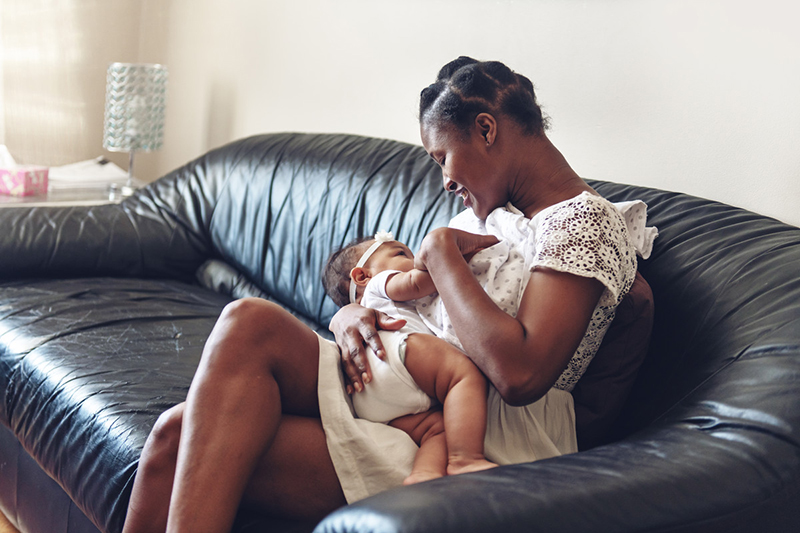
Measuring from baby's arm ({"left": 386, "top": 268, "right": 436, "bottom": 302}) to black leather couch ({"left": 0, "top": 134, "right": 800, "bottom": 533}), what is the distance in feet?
1.38

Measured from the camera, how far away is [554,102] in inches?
74.4

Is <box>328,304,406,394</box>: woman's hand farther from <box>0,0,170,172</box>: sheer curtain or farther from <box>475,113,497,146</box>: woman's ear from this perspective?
<box>0,0,170,172</box>: sheer curtain

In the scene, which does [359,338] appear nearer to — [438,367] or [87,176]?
[438,367]

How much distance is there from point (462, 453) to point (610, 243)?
40 cm

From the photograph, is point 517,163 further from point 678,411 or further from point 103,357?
point 103,357

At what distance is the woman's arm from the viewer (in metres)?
1.06

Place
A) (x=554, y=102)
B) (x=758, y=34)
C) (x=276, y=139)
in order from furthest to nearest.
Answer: (x=276, y=139) → (x=554, y=102) → (x=758, y=34)

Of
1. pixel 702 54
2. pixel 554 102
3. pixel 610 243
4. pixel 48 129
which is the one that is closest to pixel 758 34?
pixel 702 54

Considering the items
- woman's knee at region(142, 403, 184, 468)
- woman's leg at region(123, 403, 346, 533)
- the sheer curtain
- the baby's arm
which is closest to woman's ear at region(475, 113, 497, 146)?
the baby's arm

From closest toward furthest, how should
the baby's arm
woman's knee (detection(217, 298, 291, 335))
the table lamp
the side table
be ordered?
woman's knee (detection(217, 298, 291, 335)) < the baby's arm < the side table < the table lamp

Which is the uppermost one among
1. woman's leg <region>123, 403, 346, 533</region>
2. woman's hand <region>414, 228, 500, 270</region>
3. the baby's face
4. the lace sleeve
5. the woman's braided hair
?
the woman's braided hair

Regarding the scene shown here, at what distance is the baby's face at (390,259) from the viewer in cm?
142

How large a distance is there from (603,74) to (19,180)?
221 centimetres

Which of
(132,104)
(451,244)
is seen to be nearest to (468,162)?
(451,244)
